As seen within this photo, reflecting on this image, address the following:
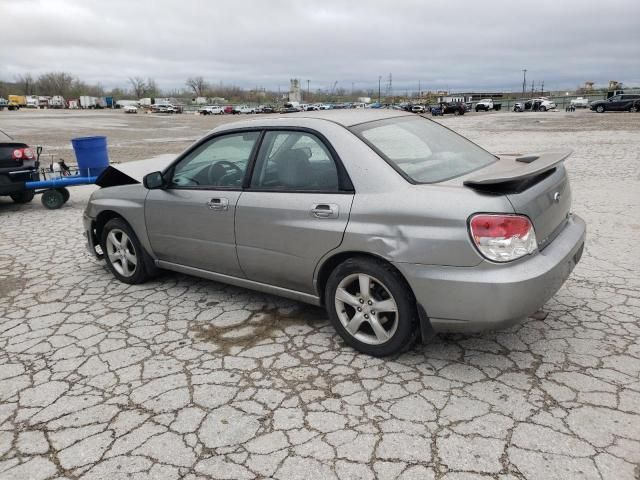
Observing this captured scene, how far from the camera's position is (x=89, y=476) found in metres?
2.50

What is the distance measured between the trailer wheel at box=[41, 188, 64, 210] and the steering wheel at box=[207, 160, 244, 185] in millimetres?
5954

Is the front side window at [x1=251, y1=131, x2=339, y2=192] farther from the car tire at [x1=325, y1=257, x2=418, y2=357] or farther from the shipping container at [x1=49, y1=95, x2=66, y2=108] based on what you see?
the shipping container at [x1=49, y1=95, x2=66, y2=108]

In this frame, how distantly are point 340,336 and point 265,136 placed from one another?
1.59 metres

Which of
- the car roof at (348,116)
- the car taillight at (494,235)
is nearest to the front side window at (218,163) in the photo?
the car roof at (348,116)

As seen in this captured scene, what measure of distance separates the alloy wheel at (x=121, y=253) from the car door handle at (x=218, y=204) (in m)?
1.32

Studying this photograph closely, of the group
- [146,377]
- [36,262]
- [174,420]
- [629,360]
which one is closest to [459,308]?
[629,360]

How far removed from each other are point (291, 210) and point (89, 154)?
23.1 feet

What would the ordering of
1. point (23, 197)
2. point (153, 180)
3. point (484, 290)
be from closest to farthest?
point (484, 290)
point (153, 180)
point (23, 197)

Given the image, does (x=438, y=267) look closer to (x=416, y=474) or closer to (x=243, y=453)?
(x=416, y=474)

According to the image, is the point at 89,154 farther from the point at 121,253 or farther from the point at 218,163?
the point at 218,163

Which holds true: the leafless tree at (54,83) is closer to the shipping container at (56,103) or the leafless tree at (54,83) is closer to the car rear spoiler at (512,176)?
the shipping container at (56,103)

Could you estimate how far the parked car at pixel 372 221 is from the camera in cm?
294

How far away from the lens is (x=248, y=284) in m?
4.12

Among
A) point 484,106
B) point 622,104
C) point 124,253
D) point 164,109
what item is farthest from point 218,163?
point 164,109
